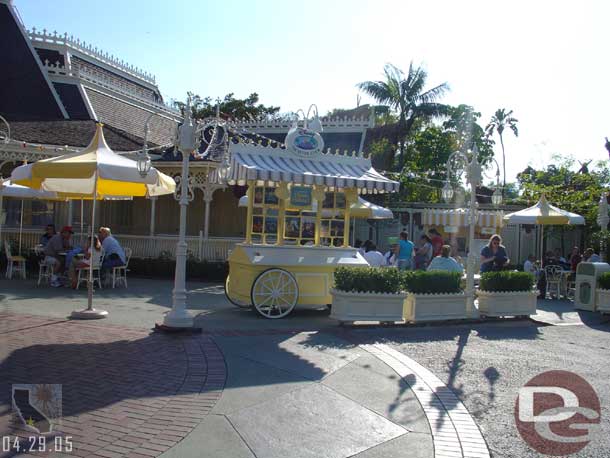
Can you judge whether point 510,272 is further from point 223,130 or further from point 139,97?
point 139,97

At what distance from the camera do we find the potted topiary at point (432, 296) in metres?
10.0

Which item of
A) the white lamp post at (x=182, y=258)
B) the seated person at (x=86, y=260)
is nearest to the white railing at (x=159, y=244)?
the seated person at (x=86, y=260)

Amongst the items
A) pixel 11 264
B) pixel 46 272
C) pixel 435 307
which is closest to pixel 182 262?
pixel 435 307

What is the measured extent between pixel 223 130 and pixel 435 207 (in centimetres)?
948

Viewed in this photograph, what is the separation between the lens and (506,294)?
1092cm

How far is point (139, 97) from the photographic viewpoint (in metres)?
25.6

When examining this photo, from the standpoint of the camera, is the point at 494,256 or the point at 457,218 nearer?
the point at 494,256

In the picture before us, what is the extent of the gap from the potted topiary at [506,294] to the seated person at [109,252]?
8093 millimetres

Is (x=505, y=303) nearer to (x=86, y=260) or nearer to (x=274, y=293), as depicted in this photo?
(x=274, y=293)

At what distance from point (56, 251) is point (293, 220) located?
6.41 meters

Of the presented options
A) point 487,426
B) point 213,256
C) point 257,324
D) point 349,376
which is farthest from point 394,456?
point 213,256

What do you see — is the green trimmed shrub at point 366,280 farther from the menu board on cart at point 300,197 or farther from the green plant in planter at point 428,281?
the menu board on cart at point 300,197

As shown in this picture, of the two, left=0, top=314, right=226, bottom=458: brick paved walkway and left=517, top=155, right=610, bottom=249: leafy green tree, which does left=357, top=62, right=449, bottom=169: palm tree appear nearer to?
left=517, top=155, right=610, bottom=249: leafy green tree
